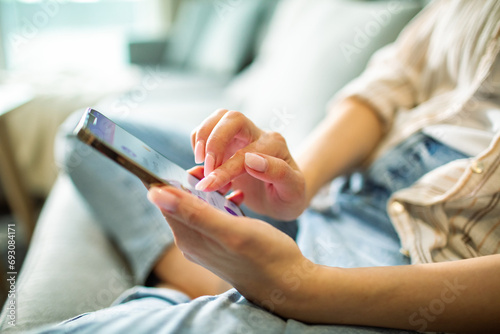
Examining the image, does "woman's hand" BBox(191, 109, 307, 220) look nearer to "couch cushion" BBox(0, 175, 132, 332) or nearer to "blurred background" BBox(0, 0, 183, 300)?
"couch cushion" BBox(0, 175, 132, 332)

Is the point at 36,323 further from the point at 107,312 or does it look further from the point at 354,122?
the point at 354,122

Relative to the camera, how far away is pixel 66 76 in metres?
1.74

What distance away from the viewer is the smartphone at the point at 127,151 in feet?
0.89

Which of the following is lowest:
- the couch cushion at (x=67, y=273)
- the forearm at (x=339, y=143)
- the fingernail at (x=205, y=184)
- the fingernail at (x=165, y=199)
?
the couch cushion at (x=67, y=273)

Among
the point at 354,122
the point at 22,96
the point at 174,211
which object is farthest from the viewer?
the point at 22,96

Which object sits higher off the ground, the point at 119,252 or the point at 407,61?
the point at 407,61

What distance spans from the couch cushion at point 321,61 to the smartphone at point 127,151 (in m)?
0.47

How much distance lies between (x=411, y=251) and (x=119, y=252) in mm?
467

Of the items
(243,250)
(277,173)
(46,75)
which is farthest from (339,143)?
(46,75)

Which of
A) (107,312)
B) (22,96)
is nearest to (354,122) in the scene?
(107,312)

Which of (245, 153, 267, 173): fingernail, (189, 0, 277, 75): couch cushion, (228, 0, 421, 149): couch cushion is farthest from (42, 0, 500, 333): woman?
(189, 0, 277, 75): couch cushion

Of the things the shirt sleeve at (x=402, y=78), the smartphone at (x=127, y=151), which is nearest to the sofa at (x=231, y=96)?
the shirt sleeve at (x=402, y=78)

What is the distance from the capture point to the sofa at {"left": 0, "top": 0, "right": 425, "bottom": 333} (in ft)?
1.69

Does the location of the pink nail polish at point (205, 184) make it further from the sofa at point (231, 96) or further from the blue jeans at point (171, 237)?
the sofa at point (231, 96)
